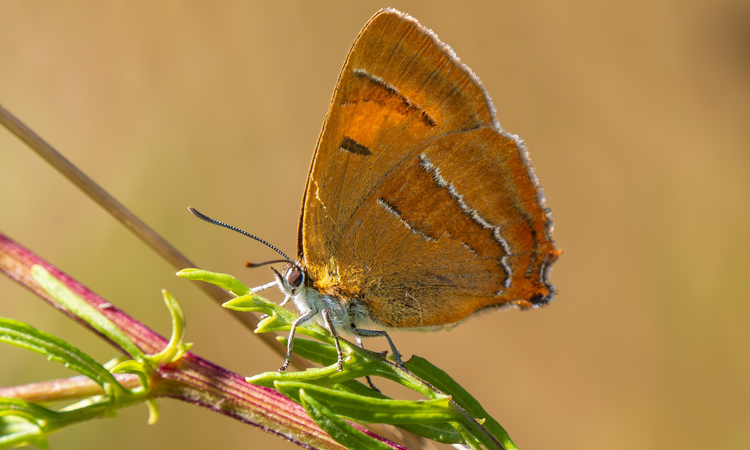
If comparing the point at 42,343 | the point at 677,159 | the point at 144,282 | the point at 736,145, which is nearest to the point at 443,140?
the point at 42,343

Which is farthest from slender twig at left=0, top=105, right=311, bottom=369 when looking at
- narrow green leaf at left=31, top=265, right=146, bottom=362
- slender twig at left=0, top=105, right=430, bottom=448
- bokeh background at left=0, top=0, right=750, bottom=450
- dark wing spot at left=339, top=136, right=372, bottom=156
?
bokeh background at left=0, top=0, right=750, bottom=450

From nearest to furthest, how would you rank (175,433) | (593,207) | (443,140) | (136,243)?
(443,140)
(175,433)
(136,243)
(593,207)

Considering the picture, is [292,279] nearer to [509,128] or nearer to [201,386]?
[201,386]

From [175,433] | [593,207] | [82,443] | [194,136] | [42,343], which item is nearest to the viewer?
[42,343]

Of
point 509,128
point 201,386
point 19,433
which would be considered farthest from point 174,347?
point 509,128

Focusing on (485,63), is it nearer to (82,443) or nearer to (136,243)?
(136,243)

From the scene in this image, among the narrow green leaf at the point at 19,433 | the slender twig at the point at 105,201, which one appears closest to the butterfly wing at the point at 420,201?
the slender twig at the point at 105,201

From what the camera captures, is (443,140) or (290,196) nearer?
(443,140)

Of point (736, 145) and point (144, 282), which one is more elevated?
point (736, 145)
